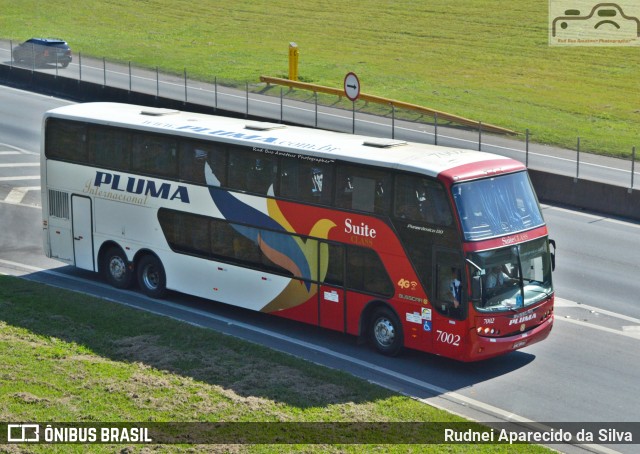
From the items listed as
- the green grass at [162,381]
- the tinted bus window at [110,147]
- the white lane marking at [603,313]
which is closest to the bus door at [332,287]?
the green grass at [162,381]

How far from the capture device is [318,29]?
7106 cm

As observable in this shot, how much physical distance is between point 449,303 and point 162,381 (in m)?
4.91

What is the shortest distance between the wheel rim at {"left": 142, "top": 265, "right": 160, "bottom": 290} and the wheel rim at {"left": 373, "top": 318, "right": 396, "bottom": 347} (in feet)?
19.1

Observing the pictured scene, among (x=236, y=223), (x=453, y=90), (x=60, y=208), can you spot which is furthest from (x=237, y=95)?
(x=236, y=223)

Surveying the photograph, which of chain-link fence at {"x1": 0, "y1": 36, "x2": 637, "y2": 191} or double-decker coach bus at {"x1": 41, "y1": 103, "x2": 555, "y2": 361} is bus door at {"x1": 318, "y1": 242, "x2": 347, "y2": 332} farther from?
chain-link fence at {"x1": 0, "y1": 36, "x2": 637, "y2": 191}

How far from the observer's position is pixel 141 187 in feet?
72.4

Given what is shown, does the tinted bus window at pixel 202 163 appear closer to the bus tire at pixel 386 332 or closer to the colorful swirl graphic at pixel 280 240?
the colorful swirl graphic at pixel 280 240

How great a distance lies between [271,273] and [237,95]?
29828 mm

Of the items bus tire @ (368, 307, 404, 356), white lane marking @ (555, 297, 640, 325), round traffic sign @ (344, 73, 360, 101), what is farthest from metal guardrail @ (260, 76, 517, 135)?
bus tire @ (368, 307, 404, 356)

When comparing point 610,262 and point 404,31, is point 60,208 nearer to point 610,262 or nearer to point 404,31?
point 610,262

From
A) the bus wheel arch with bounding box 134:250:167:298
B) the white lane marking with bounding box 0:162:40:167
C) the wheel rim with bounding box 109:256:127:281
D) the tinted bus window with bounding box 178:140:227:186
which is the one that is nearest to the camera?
the tinted bus window with bounding box 178:140:227:186

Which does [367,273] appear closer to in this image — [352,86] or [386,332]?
[386,332]

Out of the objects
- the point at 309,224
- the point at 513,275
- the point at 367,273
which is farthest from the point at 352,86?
the point at 513,275

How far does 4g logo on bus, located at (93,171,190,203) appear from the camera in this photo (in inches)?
845
